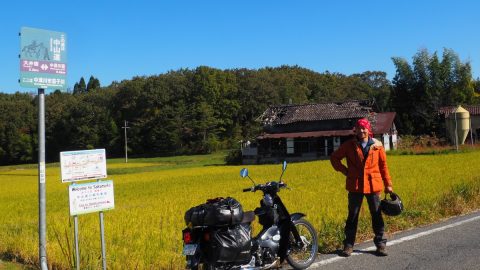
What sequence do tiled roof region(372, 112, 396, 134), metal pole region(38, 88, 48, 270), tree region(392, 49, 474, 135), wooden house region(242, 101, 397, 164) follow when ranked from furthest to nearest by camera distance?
tree region(392, 49, 474, 135) < tiled roof region(372, 112, 396, 134) < wooden house region(242, 101, 397, 164) < metal pole region(38, 88, 48, 270)

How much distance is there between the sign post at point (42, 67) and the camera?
436 cm

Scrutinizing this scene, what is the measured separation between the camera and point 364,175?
5574mm

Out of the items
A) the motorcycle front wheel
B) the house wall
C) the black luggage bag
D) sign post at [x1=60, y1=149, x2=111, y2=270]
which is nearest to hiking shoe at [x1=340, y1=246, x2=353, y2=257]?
the motorcycle front wheel

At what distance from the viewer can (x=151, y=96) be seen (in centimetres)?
7781

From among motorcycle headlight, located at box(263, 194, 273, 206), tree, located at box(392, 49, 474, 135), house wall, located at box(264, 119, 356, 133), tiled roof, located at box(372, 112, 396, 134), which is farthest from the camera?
tree, located at box(392, 49, 474, 135)

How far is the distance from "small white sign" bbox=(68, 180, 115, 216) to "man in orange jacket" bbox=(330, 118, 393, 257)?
9.20 ft

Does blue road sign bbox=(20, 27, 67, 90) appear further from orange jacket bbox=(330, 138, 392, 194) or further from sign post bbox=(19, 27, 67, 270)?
orange jacket bbox=(330, 138, 392, 194)

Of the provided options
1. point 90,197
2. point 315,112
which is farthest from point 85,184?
point 315,112

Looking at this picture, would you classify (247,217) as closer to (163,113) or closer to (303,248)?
(303,248)

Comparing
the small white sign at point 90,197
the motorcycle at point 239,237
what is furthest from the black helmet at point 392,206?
the small white sign at point 90,197

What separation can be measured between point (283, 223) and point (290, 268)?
53 centimetres

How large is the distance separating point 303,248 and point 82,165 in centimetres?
255

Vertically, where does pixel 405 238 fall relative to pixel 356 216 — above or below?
below

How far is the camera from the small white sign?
4348 mm
